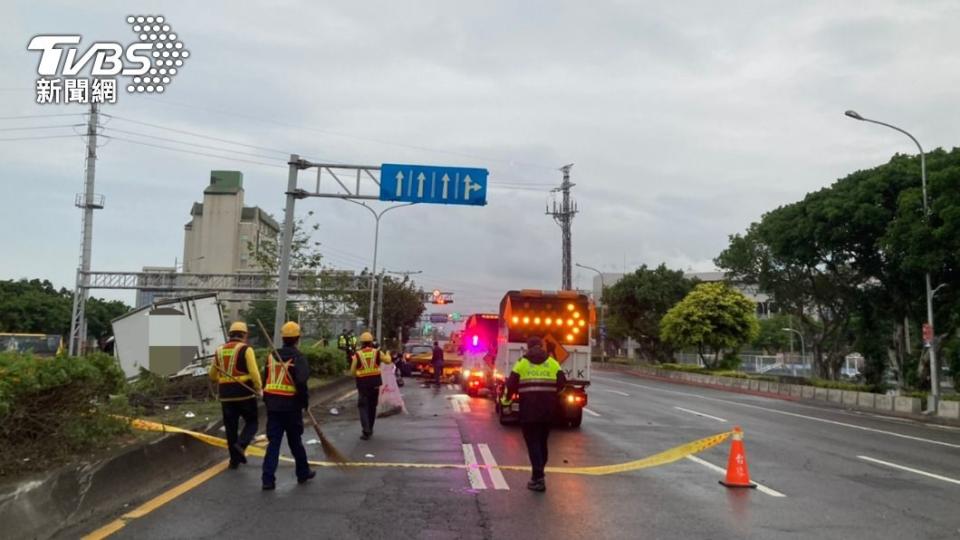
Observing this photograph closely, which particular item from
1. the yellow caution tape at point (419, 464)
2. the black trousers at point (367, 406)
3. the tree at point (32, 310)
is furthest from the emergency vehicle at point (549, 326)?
the tree at point (32, 310)

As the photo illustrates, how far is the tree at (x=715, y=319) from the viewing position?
4819cm

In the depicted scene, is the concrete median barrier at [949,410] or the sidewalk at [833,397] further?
the sidewalk at [833,397]

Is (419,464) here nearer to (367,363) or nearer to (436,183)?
(367,363)

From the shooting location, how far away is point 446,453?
37.9 feet

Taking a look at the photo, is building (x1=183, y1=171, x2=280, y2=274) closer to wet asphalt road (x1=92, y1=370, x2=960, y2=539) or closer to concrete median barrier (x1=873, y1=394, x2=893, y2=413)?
concrete median barrier (x1=873, y1=394, x2=893, y2=413)

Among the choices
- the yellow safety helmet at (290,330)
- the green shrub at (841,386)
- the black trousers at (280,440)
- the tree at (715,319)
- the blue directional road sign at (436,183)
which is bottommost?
the green shrub at (841,386)

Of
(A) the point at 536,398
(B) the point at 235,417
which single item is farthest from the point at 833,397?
(B) the point at 235,417

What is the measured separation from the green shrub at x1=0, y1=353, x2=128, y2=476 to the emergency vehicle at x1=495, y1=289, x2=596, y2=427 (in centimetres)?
986

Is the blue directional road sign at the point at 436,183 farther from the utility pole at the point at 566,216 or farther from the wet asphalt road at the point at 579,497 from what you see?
the utility pole at the point at 566,216

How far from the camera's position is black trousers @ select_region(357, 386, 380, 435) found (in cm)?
1323

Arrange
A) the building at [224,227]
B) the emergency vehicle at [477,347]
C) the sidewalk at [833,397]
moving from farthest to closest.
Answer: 1. the building at [224,227]
2. the sidewalk at [833,397]
3. the emergency vehicle at [477,347]

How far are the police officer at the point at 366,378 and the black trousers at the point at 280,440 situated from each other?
4.33 meters

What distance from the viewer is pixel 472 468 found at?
10156 millimetres

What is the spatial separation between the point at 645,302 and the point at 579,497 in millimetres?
53431
